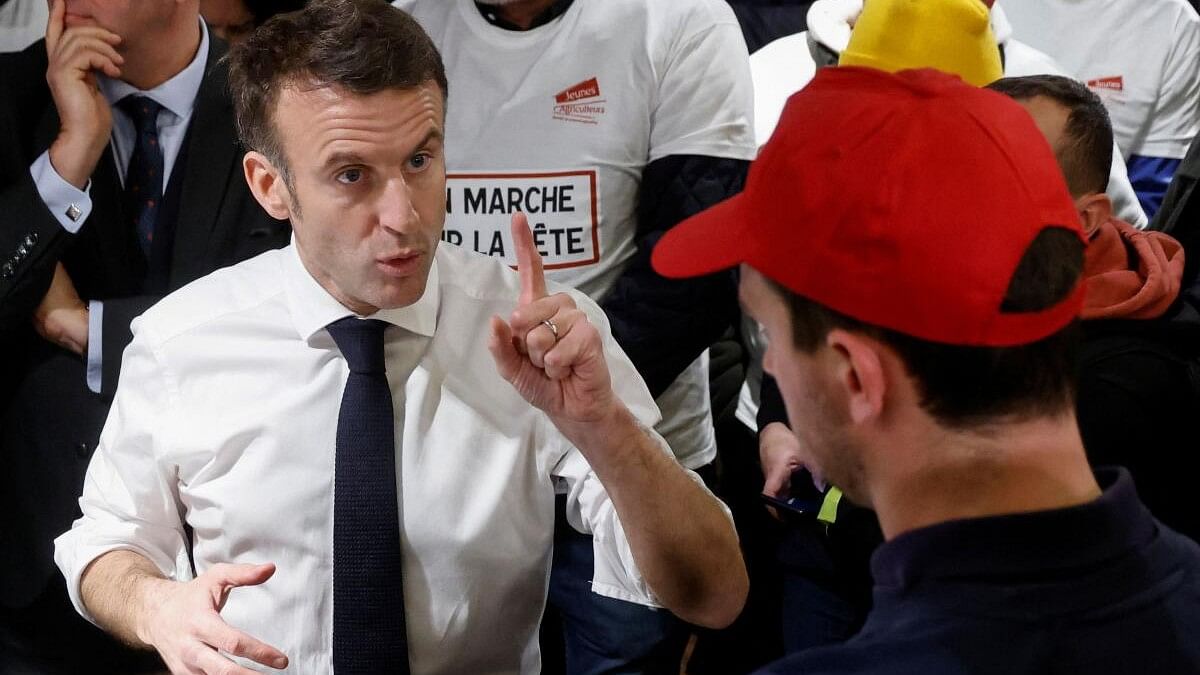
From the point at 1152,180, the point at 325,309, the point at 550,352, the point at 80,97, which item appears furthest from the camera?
the point at 1152,180

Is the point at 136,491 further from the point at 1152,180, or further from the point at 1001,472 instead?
the point at 1152,180

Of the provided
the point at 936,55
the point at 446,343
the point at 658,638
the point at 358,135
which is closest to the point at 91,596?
the point at 446,343

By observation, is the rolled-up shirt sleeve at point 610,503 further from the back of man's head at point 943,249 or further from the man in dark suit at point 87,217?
the man in dark suit at point 87,217

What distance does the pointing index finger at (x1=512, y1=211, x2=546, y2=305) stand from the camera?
1572 mm

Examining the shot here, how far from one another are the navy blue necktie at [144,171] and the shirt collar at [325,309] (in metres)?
0.55

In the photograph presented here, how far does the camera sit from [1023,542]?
1029 mm

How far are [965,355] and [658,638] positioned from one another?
1.18m

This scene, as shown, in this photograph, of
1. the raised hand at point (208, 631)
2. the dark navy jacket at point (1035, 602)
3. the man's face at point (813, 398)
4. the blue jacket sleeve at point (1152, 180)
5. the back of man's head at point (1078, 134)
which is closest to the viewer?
the dark navy jacket at point (1035, 602)

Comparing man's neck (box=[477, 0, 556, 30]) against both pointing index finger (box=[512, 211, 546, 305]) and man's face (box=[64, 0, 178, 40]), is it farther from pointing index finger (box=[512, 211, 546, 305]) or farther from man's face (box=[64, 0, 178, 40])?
pointing index finger (box=[512, 211, 546, 305])

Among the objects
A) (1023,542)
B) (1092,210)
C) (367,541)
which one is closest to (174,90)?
(367,541)

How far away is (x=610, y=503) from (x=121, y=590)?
2.15ft

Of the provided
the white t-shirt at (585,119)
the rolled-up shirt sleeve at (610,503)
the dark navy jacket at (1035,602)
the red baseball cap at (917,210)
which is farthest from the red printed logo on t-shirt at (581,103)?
the dark navy jacket at (1035,602)

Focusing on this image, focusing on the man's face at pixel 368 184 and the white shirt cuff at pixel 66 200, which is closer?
the man's face at pixel 368 184

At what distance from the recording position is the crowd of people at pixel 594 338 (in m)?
1.08
